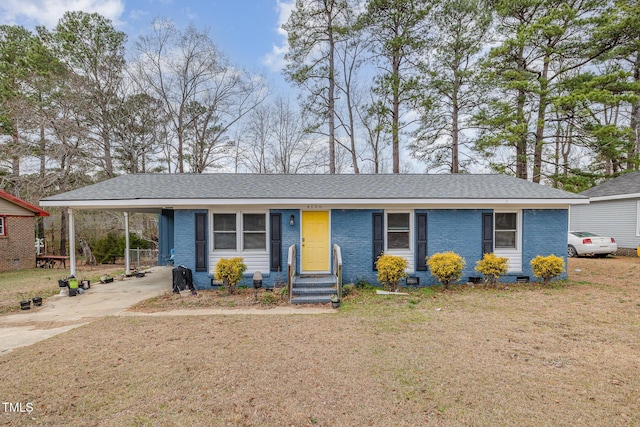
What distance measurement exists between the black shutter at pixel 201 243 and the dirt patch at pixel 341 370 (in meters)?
2.34

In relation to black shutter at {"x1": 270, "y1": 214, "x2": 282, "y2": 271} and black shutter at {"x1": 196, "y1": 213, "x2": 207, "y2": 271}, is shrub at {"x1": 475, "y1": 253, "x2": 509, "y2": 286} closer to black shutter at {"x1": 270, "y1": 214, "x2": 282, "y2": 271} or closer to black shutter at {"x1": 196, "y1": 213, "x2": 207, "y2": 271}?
black shutter at {"x1": 270, "y1": 214, "x2": 282, "y2": 271}

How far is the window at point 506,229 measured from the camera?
9.00 metres

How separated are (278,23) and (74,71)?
1107cm

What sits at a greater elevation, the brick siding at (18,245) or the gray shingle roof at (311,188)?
the gray shingle roof at (311,188)

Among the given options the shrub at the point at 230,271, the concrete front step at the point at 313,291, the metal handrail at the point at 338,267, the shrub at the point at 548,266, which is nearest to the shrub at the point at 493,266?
the shrub at the point at 548,266

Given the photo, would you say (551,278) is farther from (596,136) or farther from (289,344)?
(596,136)

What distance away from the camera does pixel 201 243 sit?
8328mm

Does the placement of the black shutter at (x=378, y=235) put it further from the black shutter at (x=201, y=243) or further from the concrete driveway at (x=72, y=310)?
the concrete driveway at (x=72, y=310)

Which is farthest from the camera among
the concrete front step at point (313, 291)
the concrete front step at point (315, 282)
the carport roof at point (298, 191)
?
the carport roof at point (298, 191)

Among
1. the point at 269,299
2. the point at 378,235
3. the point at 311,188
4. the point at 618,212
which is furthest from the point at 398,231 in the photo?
the point at 618,212

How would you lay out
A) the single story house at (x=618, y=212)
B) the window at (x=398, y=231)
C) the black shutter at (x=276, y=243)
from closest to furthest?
the black shutter at (x=276, y=243) → the window at (x=398, y=231) → the single story house at (x=618, y=212)

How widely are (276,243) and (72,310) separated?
4.87 m

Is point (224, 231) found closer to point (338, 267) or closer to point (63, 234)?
point (338, 267)

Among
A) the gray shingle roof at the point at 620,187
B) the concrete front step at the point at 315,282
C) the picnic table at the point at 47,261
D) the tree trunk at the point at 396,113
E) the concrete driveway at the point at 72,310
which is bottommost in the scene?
the picnic table at the point at 47,261
